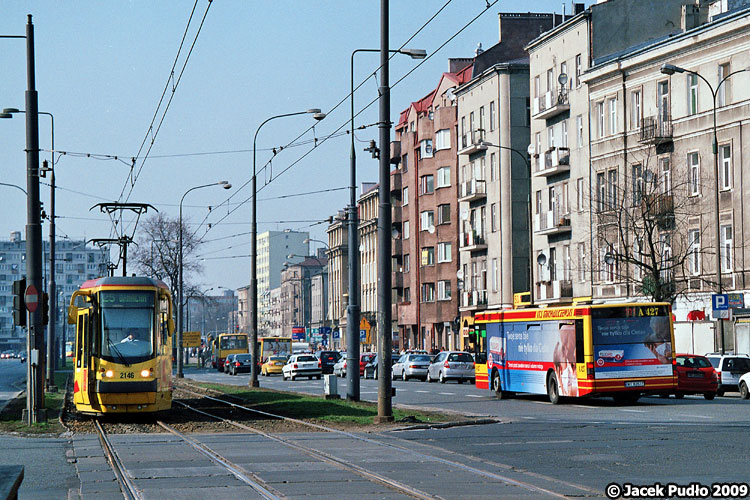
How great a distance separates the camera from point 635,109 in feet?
190

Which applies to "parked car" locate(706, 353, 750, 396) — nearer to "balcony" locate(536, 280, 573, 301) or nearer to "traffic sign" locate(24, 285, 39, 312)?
"balcony" locate(536, 280, 573, 301)

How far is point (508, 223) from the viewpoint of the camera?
74.9m

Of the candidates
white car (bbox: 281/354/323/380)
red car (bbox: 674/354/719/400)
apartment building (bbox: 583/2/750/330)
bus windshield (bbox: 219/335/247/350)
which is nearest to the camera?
red car (bbox: 674/354/719/400)

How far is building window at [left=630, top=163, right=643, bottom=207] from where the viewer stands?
5247 cm

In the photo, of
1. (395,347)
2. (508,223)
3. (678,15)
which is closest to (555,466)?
(678,15)

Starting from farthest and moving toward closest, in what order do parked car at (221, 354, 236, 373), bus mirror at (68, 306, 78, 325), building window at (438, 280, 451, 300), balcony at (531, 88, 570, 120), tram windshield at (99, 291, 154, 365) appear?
building window at (438, 280, 451, 300), parked car at (221, 354, 236, 373), balcony at (531, 88, 570, 120), tram windshield at (99, 291, 154, 365), bus mirror at (68, 306, 78, 325)

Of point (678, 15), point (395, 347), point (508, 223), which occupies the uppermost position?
point (678, 15)

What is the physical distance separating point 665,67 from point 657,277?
8.17 metres

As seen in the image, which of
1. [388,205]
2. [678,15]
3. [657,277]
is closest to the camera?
[388,205]

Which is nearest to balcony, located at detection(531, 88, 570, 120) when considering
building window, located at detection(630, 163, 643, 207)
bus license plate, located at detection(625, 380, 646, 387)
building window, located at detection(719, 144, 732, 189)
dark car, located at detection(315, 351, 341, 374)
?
building window, located at detection(630, 163, 643, 207)

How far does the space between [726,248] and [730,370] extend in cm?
988

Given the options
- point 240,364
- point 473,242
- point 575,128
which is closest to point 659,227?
point 575,128

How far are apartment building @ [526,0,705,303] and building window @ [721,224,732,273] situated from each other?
240 inches

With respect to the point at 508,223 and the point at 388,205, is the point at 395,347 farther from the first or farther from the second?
the point at 388,205
